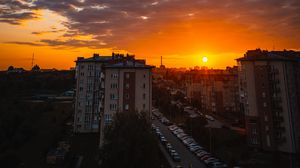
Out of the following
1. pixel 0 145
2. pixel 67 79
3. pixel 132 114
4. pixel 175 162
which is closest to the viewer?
pixel 132 114

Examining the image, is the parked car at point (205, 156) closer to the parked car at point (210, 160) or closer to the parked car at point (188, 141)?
the parked car at point (210, 160)

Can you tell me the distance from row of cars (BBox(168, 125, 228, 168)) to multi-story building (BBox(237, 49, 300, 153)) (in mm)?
9276

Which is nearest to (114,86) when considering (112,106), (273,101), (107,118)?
(112,106)

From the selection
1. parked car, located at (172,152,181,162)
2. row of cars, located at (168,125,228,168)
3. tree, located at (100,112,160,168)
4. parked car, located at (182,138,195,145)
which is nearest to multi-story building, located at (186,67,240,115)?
row of cars, located at (168,125,228,168)

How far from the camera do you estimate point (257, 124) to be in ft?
131

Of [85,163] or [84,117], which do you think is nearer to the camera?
[85,163]

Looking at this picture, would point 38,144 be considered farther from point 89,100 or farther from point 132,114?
point 132,114

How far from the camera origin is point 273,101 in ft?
129

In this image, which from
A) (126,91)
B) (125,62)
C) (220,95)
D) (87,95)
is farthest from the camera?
(220,95)

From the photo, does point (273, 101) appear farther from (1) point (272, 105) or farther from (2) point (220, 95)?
(2) point (220, 95)

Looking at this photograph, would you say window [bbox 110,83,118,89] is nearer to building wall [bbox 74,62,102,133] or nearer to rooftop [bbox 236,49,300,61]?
building wall [bbox 74,62,102,133]

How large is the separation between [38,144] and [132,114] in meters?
28.6

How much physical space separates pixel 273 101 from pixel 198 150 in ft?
50.8

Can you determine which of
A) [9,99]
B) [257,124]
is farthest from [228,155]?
[9,99]
